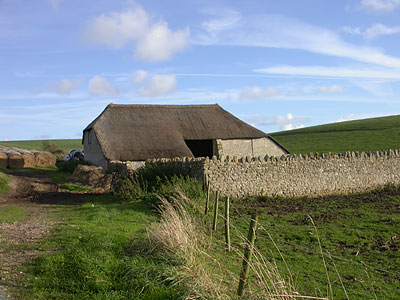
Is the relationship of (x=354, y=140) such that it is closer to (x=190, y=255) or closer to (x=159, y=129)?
(x=159, y=129)

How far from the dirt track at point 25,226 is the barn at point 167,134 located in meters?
5.53

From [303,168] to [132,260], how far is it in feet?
40.7

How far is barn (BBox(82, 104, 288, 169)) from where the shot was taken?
81.8 ft

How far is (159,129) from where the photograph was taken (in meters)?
27.2

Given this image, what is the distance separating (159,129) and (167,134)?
0.75m

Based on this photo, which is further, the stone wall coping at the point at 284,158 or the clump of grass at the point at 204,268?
the stone wall coping at the point at 284,158

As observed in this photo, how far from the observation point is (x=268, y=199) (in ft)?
53.4

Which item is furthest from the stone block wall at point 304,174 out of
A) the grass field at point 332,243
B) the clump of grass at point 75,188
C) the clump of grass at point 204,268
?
the clump of grass at point 204,268

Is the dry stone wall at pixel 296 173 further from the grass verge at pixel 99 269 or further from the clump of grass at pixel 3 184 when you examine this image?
the clump of grass at pixel 3 184

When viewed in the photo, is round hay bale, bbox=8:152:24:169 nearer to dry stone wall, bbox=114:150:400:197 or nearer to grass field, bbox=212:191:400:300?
dry stone wall, bbox=114:150:400:197

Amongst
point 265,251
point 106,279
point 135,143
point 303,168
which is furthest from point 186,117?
point 106,279

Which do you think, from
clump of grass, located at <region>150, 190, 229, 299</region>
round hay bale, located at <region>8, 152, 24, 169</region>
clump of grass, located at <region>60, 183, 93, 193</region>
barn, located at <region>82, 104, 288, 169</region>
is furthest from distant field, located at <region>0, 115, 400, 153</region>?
clump of grass, located at <region>150, 190, 229, 299</region>

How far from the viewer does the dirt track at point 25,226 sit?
22.8 feet

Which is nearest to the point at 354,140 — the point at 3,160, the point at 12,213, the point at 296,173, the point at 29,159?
the point at 296,173
